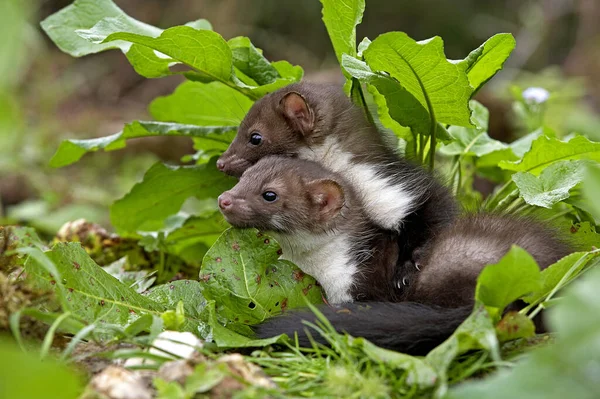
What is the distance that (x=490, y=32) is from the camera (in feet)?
46.6

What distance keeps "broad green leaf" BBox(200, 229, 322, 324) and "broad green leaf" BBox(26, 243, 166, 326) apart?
1.00ft

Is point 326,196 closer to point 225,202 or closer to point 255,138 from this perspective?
point 225,202

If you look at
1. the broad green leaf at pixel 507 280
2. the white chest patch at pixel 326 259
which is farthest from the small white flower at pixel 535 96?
the broad green leaf at pixel 507 280

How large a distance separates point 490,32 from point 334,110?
10.9m

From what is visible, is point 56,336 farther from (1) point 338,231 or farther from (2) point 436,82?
(2) point 436,82

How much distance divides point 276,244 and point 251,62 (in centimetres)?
123

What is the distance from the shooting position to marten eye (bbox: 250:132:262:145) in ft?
13.5

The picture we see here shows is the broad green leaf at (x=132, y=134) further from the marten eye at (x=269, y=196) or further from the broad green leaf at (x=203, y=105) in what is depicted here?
the marten eye at (x=269, y=196)

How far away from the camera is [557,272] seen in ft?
9.74

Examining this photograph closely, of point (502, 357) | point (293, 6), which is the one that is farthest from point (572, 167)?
point (293, 6)

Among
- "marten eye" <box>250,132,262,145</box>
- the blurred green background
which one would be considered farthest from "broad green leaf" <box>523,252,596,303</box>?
the blurred green background

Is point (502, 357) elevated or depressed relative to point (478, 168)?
elevated

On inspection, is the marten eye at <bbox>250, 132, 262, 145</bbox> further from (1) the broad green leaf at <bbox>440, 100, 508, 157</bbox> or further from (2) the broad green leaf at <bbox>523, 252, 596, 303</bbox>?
(2) the broad green leaf at <bbox>523, 252, 596, 303</bbox>

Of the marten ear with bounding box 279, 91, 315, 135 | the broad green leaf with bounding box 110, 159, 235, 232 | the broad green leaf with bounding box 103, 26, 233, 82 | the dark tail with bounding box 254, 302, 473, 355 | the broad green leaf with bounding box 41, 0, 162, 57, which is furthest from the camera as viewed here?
the broad green leaf with bounding box 110, 159, 235, 232
